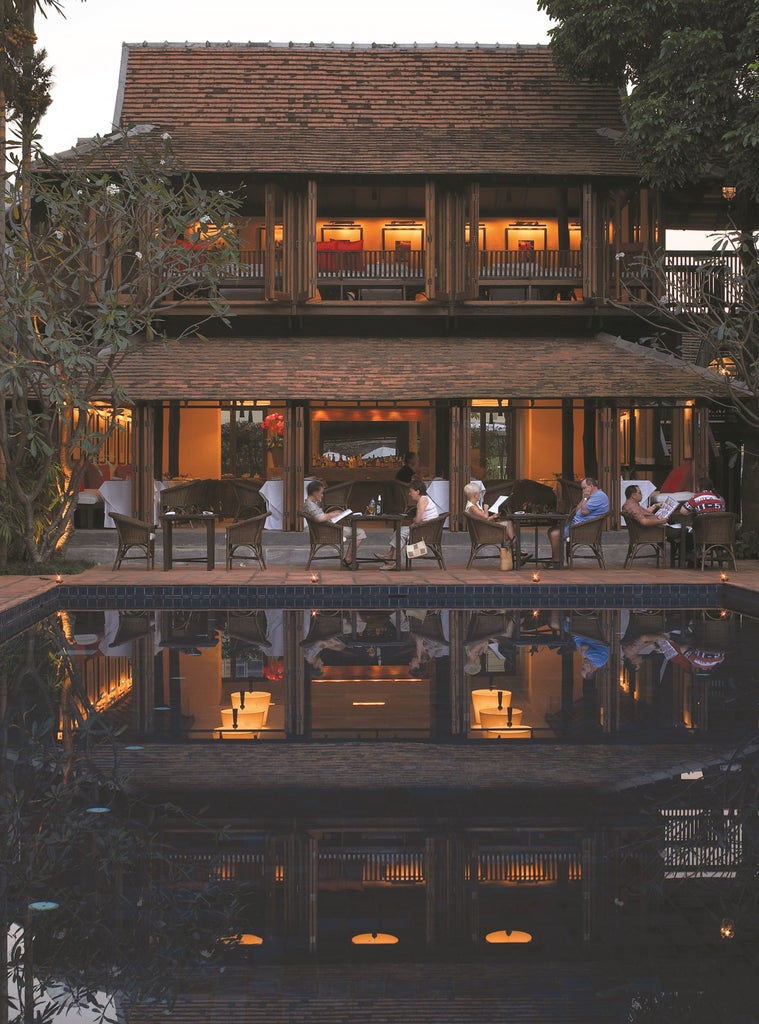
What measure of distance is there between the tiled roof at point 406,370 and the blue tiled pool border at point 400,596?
5088mm

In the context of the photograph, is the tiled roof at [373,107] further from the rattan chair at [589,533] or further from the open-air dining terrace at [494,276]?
the rattan chair at [589,533]

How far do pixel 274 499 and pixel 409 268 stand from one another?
182 inches

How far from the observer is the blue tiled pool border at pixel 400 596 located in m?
13.3

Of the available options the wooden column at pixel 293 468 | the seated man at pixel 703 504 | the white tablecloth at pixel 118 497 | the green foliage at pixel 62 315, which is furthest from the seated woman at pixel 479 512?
the white tablecloth at pixel 118 497

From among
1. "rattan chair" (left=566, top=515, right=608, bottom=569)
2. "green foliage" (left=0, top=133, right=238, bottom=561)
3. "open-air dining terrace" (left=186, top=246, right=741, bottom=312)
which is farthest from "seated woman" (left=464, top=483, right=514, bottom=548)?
"open-air dining terrace" (left=186, top=246, right=741, bottom=312)

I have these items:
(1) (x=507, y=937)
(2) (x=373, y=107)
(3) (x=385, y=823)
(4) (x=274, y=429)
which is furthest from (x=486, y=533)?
(1) (x=507, y=937)

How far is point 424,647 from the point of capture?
33.1 feet

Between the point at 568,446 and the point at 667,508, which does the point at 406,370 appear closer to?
the point at 667,508

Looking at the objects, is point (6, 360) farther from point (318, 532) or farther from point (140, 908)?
point (140, 908)

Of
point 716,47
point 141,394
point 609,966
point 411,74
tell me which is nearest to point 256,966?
point 609,966

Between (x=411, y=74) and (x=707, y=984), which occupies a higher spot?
(x=411, y=74)

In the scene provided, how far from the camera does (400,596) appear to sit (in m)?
13.3

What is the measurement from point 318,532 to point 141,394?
391cm

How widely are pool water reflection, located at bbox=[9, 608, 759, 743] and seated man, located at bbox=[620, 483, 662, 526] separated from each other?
2.90 meters
